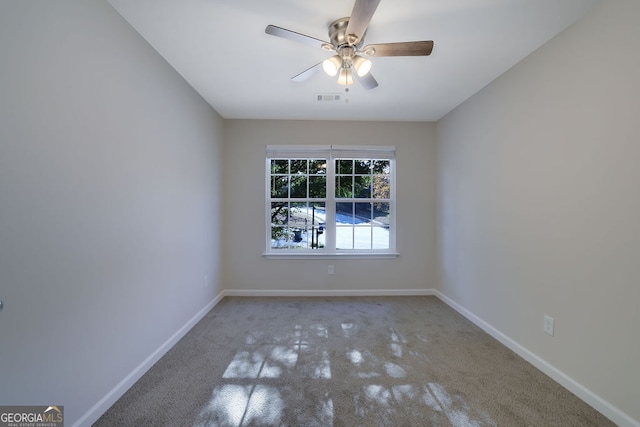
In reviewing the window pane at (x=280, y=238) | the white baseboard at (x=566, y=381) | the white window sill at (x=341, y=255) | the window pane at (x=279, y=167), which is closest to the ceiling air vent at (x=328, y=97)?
the window pane at (x=279, y=167)

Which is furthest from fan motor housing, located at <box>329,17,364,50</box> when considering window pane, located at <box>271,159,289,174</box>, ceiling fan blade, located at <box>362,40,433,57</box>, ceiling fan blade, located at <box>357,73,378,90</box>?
window pane, located at <box>271,159,289,174</box>

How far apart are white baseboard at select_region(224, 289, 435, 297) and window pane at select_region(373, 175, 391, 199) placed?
1.36 m

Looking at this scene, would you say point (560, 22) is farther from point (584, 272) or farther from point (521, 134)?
point (584, 272)

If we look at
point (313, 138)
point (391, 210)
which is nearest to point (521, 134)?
point (391, 210)

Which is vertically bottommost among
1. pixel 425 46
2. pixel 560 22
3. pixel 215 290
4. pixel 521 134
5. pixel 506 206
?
pixel 215 290

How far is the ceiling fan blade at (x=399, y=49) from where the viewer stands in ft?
5.33

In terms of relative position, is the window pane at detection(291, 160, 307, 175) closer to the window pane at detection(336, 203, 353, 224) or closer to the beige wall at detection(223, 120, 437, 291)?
the beige wall at detection(223, 120, 437, 291)

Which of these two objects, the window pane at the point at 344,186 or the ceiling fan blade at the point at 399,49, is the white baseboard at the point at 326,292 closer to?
the window pane at the point at 344,186

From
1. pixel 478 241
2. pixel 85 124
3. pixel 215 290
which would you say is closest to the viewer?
pixel 85 124

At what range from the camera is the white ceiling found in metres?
1.64

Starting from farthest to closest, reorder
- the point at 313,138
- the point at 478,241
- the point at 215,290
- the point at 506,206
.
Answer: the point at 313,138
the point at 215,290
the point at 478,241
the point at 506,206

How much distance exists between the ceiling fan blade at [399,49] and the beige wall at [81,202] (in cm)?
162

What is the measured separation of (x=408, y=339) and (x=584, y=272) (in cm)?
143

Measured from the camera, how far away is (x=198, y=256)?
9.45 feet
